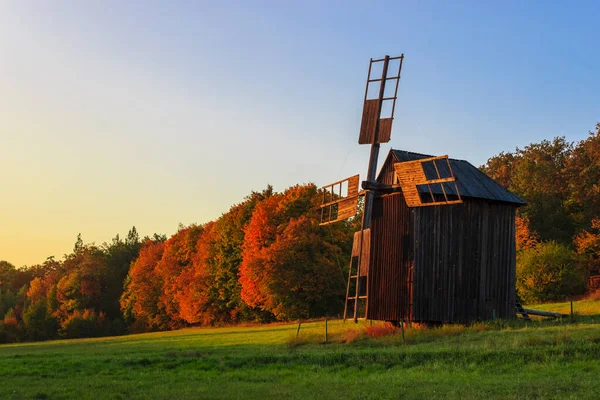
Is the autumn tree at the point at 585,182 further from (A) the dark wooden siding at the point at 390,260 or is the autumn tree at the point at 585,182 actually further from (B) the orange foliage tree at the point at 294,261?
(A) the dark wooden siding at the point at 390,260

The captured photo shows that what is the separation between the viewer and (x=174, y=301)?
241 ft

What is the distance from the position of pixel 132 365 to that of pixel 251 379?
21.3ft

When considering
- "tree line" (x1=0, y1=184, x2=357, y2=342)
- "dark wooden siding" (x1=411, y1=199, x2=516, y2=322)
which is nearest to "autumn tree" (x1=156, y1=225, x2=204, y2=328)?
"tree line" (x1=0, y1=184, x2=357, y2=342)

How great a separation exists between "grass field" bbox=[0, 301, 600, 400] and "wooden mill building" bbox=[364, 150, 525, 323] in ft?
10.8

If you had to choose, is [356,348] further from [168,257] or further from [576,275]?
[168,257]


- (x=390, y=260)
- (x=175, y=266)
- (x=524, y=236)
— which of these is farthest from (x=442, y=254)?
(x=175, y=266)

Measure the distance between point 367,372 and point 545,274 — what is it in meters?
30.3

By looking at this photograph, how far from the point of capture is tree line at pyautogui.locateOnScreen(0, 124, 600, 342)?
50969 millimetres

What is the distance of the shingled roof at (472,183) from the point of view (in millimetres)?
31109

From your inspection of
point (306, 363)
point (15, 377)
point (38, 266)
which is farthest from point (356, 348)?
point (38, 266)

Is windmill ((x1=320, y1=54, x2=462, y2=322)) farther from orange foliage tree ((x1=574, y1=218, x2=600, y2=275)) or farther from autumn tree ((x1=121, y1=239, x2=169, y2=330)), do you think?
autumn tree ((x1=121, y1=239, x2=169, y2=330))

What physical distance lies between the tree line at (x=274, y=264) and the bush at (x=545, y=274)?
2.9 inches

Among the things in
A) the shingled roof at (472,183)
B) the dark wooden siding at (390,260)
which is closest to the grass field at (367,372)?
the dark wooden siding at (390,260)

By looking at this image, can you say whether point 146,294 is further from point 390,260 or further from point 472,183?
point 472,183
